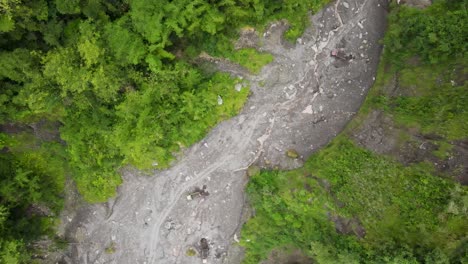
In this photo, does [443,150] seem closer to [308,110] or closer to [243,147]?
[308,110]

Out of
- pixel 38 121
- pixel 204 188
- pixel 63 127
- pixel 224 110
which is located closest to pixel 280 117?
pixel 224 110

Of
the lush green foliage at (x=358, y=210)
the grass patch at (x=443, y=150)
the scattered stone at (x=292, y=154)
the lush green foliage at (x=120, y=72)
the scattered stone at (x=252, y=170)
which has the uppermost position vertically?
the lush green foliage at (x=120, y=72)

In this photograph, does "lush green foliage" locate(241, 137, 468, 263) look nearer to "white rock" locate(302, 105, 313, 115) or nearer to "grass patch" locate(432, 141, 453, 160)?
"grass patch" locate(432, 141, 453, 160)

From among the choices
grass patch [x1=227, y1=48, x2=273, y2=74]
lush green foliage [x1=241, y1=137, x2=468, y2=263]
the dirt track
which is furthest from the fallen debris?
grass patch [x1=227, y1=48, x2=273, y2=74]

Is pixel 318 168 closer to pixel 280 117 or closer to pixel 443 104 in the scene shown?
pixel 280 117

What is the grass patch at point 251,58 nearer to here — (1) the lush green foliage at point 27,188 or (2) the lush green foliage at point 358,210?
(2) the lush green foliage at point 358,210

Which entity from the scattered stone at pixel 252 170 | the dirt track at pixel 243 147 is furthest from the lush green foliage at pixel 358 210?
the dirt track at pixel 243 147

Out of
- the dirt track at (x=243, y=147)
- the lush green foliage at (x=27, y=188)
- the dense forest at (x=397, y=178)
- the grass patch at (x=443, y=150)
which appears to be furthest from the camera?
the dirt track at (x=243, y=147)
